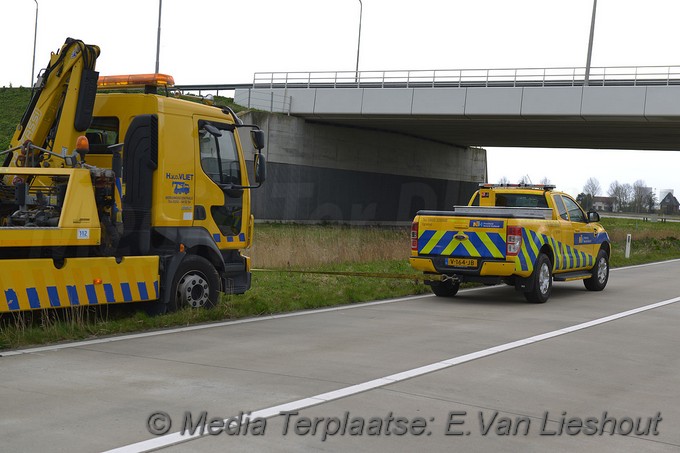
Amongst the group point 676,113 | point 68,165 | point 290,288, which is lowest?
point 290,288

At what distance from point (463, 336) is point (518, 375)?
2.44 meters

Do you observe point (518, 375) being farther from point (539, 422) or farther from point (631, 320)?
point (631, 320)

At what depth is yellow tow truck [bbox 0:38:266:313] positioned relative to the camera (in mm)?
9492

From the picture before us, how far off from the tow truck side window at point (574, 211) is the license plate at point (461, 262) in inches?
116

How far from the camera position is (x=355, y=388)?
7.37 metres

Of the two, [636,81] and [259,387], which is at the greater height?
[636,81]

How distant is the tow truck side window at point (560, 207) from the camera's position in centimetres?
1622

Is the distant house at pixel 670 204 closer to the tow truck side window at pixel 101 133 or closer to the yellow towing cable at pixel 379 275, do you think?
the yellow towing cable at pixel 379 275

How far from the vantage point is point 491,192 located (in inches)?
679

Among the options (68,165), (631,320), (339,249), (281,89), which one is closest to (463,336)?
(631,320)

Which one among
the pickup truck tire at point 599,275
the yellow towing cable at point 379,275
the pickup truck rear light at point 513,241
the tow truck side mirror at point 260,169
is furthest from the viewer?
the pickup truck tire at point 599,275

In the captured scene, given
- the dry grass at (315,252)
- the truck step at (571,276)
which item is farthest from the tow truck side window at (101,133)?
the truck step at (571,276)

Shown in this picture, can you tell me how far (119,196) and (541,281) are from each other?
7795 millimetres

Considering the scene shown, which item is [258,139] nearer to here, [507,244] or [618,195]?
[507,244]
